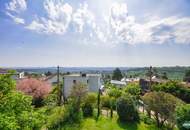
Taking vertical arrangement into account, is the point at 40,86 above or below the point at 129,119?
above

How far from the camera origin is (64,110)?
21359mm

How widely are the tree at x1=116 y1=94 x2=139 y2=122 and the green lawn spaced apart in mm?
669

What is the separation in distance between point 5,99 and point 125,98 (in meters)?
15.6

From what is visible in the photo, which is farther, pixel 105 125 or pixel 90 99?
pixel 90 99

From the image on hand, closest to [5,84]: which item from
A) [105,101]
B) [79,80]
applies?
[105,101]

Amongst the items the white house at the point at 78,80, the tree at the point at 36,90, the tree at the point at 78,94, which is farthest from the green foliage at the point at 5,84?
the white house at the point at 78,80

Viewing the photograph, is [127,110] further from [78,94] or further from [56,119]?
[56,119]

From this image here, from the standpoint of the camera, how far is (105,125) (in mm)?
21062

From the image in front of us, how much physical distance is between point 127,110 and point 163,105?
3.60 meters

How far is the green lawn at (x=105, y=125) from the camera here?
20.2 m

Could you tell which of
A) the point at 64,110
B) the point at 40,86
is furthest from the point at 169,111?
the point at 40,86

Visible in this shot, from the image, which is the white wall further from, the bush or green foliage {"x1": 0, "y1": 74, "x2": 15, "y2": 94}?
green foliage {"x1": 0, "y1": 74, "x2": 15, "y2": 94}

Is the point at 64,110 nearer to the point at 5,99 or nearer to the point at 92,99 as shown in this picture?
the point at 92,99

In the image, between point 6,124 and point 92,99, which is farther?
point 92,99
